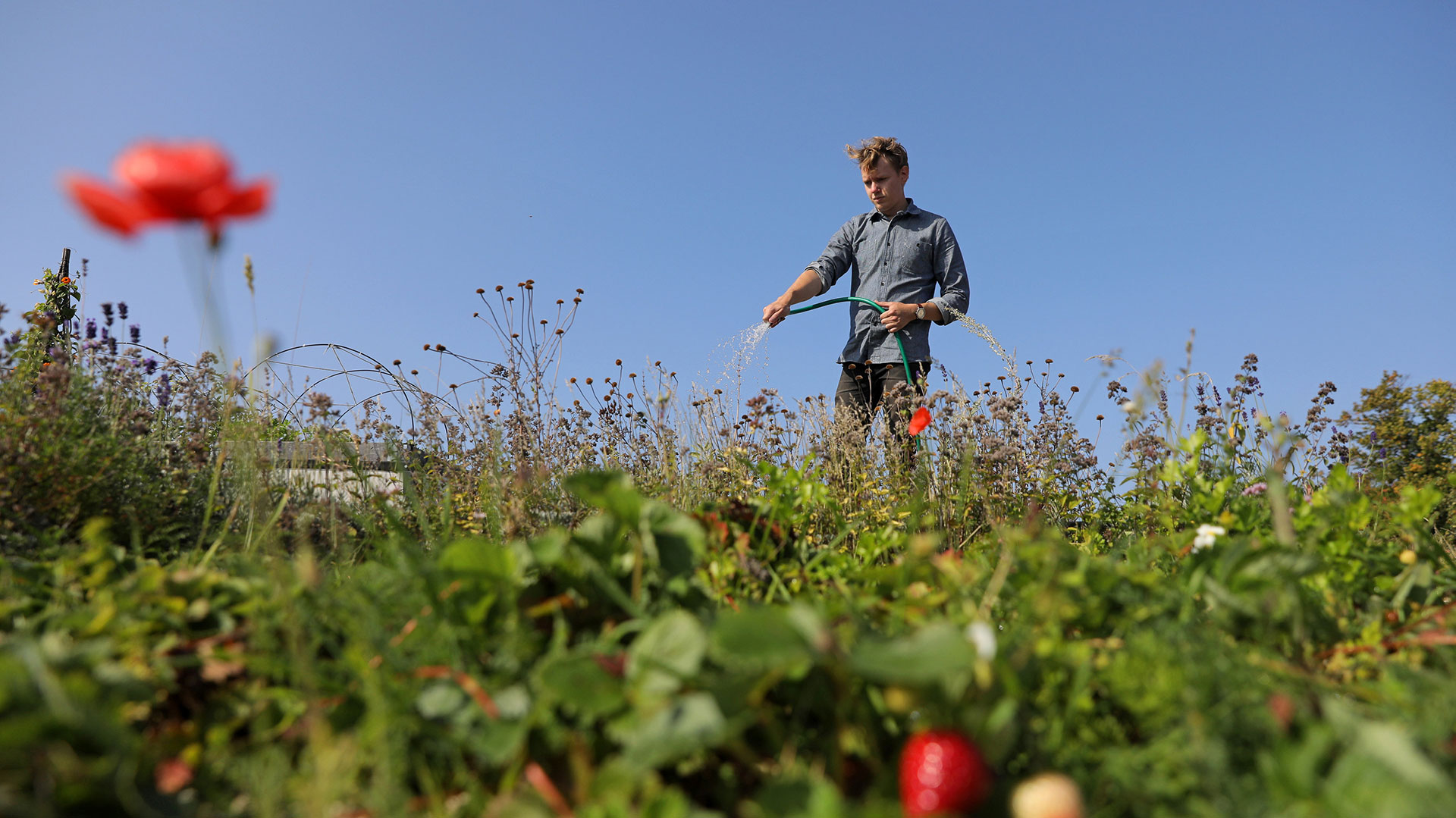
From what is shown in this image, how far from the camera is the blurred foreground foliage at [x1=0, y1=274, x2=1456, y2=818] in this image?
79 cm

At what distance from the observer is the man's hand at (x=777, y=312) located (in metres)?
3.97

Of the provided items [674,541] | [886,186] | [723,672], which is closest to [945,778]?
[723,672]

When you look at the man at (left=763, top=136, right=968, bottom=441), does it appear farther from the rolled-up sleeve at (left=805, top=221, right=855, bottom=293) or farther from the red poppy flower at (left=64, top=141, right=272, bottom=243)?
the red poppy flower at (left=64, top=141, right=272, bottom=243)

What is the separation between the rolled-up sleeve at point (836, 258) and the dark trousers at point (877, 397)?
57 cm

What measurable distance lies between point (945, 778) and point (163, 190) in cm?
109

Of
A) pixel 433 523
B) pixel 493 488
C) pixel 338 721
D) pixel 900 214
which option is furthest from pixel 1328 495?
pixel 900 214

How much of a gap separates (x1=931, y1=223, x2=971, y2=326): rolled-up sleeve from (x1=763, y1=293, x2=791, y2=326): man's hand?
2.56 feet

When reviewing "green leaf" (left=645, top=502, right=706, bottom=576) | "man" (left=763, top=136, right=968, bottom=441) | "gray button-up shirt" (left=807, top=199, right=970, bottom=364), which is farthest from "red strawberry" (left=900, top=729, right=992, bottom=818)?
"gray button-up shirt" (left=807, top=199, right=970, bottom=364)

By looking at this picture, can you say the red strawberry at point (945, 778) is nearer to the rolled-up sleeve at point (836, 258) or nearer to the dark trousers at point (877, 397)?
the dark trousers at point (877, 397)

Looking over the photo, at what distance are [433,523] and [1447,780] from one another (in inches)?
106

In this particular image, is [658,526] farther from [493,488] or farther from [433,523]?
[433,523]

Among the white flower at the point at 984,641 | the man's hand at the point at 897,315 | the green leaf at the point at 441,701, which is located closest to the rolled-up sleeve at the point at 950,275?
the man's hand at the point at 897,315

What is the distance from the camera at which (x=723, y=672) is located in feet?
3.17

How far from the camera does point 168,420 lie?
377 centimetres
